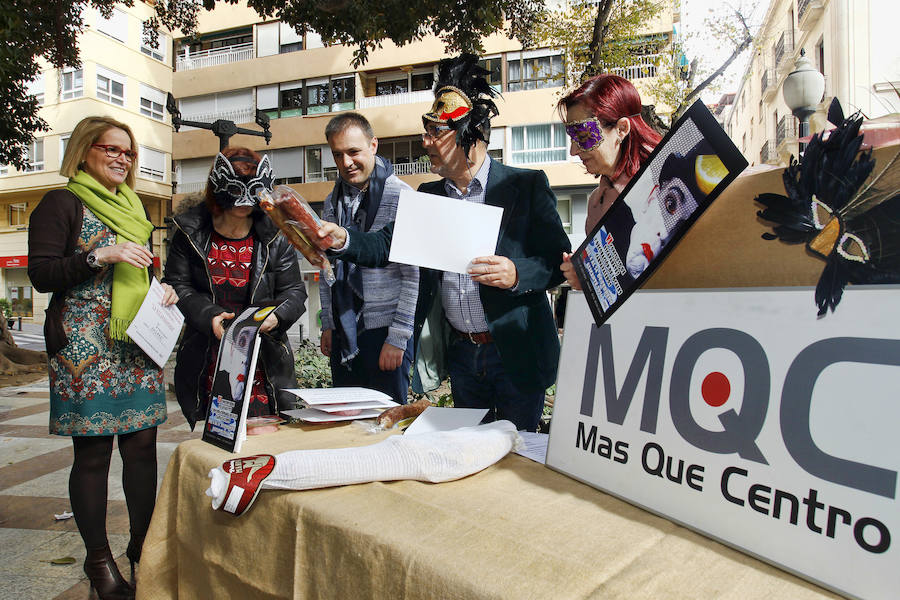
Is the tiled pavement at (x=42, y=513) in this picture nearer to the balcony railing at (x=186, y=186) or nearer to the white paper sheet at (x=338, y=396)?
the white paper sheet at (x=338, y=396)

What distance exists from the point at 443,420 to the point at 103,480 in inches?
57.8

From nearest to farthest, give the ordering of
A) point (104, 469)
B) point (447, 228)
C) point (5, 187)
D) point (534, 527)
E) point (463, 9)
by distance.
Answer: point (534, 527) → point (447, 228) → point (104, 469) → point (463, 9) → point (5, 187)

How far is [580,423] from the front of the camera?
43.2 inches

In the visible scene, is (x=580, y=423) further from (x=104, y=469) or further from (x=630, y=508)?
(x=104, y=469)

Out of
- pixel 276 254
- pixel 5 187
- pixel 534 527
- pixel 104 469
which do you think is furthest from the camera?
pixel 5 187

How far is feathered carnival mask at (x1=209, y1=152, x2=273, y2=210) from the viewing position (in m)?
2.15

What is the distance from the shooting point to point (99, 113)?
24.1 metres

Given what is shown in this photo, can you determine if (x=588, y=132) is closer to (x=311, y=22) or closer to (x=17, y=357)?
(x=311, y=22)

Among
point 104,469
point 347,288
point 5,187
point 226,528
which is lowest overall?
point 104,469

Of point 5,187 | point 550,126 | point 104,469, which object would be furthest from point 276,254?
point 5,187

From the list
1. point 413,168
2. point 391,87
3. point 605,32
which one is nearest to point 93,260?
point 605,32

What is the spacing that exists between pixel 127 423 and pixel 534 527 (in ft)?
5.93

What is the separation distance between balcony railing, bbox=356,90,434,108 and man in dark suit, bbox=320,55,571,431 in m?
19.0

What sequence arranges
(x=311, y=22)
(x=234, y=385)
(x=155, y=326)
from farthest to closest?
(x=311, y=22), (x=155, y=326), (x=234, y=385)
